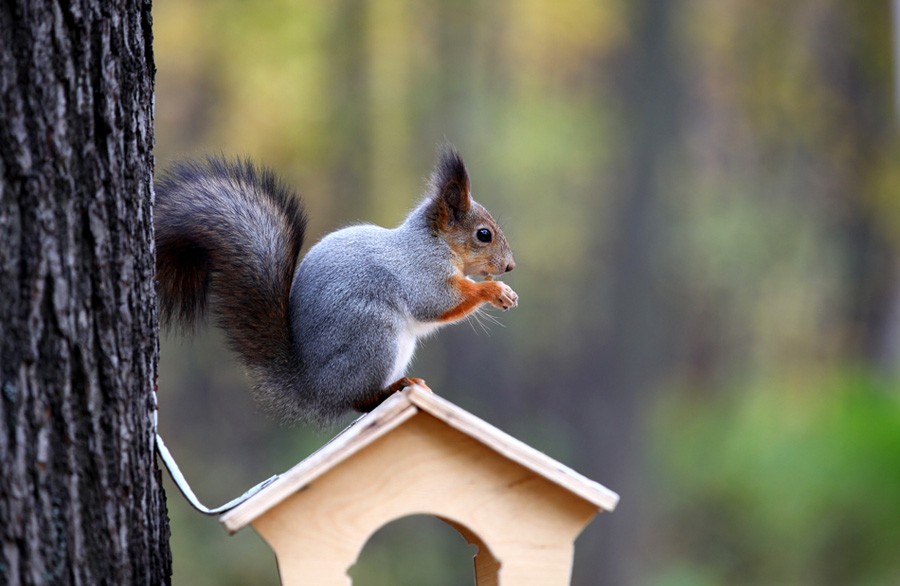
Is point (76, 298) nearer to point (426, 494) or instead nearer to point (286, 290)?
point (286, 290)

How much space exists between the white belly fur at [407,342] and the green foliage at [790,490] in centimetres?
476

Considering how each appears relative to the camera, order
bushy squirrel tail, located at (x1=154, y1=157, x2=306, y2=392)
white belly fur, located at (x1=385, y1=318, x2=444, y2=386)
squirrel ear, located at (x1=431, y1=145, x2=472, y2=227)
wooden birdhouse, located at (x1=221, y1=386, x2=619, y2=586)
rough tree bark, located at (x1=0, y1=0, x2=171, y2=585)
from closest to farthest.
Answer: rough tree bark, located at (x1=0, y1=0, x2=171, y2=585)
wooden birdhouse, located at (x1=221, y1=386, x2=619, y2=586)
bushy squirrel tail, located at (x1=154, y1=157, x2=306, y2=392)
white belly fur, located at (x1=385, y1=318, x2=444, y2=386)
squirrel ear, located at (x1=431, y1=145, x2=472, y2=227)

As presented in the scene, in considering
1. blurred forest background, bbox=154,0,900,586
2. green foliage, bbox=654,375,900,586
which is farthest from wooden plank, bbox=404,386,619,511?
green foliage, bbox=654,375,900,586

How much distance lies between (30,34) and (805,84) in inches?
317

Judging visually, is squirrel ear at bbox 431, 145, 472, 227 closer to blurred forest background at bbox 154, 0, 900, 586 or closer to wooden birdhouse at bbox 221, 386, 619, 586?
wooden birdhouse at bbox 221, 386, 619, 586

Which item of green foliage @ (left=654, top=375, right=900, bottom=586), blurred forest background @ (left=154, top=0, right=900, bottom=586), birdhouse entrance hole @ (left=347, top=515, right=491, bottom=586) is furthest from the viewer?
green foliage @ (left=654, top=375, right=900, bottom=586)

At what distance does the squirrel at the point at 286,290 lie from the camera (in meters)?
1.57

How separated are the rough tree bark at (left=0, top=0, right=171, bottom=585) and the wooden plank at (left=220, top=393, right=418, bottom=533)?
18 centimetres

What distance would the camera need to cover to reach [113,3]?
126 cm

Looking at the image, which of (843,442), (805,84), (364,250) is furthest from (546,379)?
(364,250)

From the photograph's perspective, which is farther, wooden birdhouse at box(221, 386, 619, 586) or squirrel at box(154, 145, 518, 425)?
squirrel at box(154, 145, 518, 425)

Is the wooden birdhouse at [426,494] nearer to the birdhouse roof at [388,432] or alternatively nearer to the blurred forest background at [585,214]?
the birdhouse roof at [388,432]

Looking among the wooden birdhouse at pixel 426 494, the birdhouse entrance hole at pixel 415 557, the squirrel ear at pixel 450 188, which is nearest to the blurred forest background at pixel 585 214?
the birdhouse entrance hole at pixel 415 557

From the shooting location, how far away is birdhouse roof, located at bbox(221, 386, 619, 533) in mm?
1229
